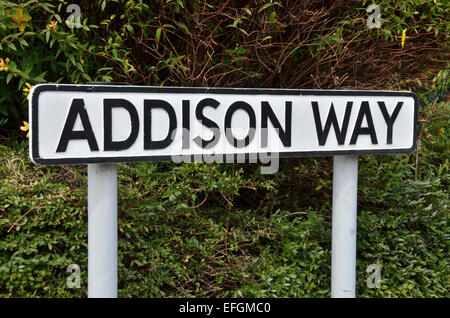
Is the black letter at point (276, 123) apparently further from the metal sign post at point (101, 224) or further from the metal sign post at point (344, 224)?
the metal sign post at point (101, 224)

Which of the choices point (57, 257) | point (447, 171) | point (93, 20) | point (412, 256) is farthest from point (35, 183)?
point (447, 171)

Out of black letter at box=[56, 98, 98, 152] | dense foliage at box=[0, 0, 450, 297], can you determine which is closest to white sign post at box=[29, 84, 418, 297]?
black letter at box=[56, 98, 98, 152]

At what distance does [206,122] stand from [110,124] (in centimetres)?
29

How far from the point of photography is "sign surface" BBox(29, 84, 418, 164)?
119 centimetres

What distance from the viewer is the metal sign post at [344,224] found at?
165cm

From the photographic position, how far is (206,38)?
254 cm

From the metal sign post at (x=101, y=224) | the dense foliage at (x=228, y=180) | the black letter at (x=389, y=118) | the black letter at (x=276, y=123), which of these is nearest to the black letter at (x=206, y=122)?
the black letter at (x=276, y=123)

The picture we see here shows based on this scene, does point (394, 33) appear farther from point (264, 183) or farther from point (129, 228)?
point (129, 228)

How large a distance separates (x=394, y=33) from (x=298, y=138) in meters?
1.79

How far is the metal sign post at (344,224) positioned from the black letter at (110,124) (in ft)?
2.56

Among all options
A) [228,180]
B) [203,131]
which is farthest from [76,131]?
[228,180]

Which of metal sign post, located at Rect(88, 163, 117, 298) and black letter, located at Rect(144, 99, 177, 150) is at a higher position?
black letter, located at Rect(144, 99, 177, 150)

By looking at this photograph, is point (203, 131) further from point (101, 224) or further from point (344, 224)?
point (344, 224)

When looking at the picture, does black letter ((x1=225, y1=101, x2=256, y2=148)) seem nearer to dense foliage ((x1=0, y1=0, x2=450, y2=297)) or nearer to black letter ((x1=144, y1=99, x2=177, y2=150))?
black letter ((x1=144, y1=99, x2=177, y2=150))
